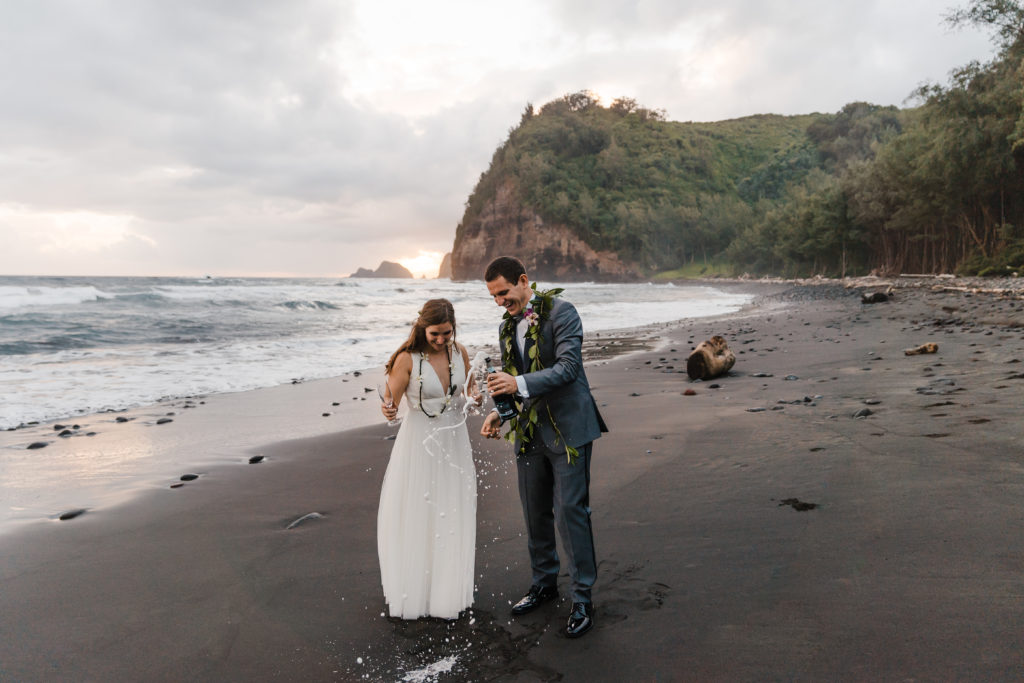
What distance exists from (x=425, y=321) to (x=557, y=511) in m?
1.46

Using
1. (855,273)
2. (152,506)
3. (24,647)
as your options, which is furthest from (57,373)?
(855,273)

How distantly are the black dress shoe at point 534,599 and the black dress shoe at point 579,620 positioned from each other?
0.97ft

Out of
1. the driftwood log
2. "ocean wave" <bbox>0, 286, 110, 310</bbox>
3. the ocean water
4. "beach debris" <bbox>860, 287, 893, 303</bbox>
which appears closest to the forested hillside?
"beach debris" <bbox>860, 287, 893, 303</bbox>

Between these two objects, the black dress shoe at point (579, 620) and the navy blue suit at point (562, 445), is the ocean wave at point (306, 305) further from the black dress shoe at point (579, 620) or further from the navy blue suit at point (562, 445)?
the black dress shoe at point (579, 620)

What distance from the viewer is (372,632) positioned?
3.56m

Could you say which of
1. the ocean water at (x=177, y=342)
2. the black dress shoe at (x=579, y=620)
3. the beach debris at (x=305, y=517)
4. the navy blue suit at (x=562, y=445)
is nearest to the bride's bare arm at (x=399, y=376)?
the navy blue suit at (x=562, y=445)

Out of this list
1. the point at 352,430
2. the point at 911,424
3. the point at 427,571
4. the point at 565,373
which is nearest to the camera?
the point at 565,373

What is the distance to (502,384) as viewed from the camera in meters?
3.35

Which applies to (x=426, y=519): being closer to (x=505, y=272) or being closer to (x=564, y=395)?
(x=564, y=395)

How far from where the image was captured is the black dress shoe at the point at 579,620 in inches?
131

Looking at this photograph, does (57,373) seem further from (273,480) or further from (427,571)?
(427,571)

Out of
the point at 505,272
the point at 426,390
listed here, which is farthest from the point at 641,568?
the point at 505,272

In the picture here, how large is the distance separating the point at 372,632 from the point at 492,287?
7.31 feet

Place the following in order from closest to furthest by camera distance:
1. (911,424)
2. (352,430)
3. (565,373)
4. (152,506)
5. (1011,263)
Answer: (565,373) < (152,506) < (911,424) < (352,430) < (1011,263)
